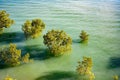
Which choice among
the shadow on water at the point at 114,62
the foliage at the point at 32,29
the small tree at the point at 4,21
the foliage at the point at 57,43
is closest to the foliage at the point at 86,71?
the shadow on water at the point at 114,62

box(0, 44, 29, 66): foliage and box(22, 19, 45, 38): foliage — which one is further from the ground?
box(22, 19, 45, 38): foliage

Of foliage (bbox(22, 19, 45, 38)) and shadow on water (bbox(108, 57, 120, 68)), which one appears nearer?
shadow on water (bbox(108, 57, 120, 68))

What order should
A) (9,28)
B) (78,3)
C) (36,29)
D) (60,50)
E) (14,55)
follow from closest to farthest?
(14,55) < (60,50) < (36,29) < (9,28) < (78,3)

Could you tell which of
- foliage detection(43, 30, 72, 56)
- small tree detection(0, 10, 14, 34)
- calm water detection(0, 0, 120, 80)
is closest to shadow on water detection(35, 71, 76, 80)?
calm water detection(0, 0, 120, 80)

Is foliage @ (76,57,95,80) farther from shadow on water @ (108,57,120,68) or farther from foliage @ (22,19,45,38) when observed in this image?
foliage @ (22,19,45,38)

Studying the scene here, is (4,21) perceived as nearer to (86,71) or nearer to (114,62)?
(86,71)

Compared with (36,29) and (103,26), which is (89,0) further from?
(36,29)

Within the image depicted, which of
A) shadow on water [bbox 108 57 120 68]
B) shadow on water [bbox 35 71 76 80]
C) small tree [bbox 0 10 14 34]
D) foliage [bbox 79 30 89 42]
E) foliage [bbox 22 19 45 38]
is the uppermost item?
small tree [bbox 0 10 14 34]

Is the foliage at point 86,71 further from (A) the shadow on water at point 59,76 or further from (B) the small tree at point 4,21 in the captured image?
(B) the small tree at point 4,21

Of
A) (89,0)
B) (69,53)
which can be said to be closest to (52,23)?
(69,53)
